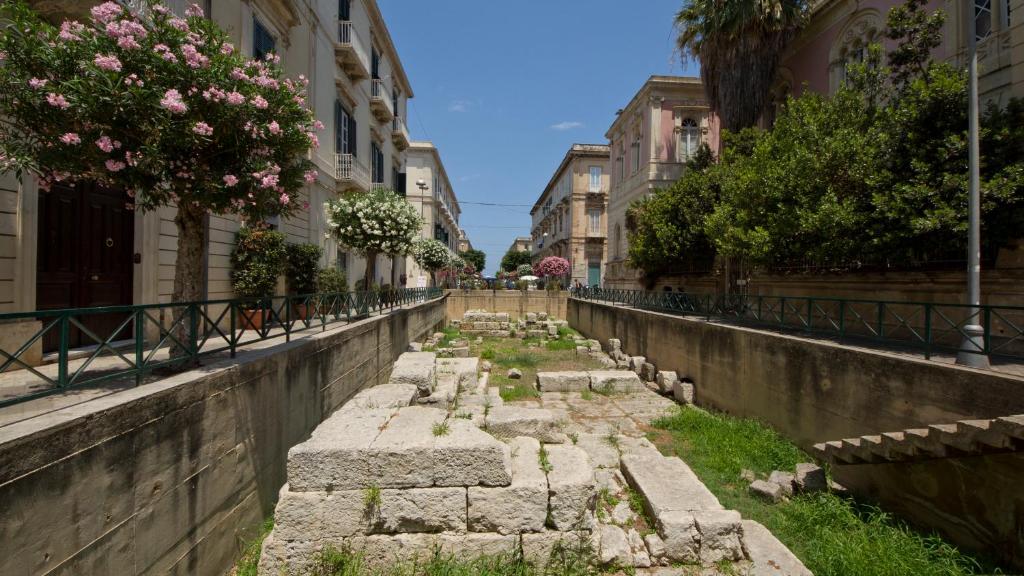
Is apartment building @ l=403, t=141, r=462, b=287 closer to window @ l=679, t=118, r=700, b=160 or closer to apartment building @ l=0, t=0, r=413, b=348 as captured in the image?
apartment building @ l=0, t=0, r=413, b=348

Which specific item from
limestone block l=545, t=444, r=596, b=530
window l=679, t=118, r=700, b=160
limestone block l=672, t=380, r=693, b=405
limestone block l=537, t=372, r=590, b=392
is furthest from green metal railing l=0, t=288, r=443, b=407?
window l=679, t=118, r=700, b=160

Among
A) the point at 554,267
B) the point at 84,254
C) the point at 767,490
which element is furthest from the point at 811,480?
the point at 554,267

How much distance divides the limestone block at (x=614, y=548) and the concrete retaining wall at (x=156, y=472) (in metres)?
3.78

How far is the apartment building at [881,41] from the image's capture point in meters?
7.83

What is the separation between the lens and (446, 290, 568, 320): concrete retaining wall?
30.5m

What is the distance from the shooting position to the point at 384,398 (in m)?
6.09

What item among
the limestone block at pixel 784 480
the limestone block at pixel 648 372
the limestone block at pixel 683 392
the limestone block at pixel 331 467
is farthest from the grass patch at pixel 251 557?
the limestone block at pixel 648 372

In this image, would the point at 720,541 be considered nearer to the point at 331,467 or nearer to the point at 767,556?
the point at 767,556

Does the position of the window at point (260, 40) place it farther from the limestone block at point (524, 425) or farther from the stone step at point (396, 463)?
the stone step at point (396, 463)

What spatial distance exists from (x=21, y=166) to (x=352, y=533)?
16.0 ft

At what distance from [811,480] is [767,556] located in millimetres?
2444

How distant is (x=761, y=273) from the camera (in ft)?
43.9

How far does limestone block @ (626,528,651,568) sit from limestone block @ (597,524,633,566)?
0.20ft

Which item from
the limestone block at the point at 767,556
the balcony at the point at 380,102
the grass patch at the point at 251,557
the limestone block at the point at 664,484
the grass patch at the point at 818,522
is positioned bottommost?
the grass patch at the point at 251,557
